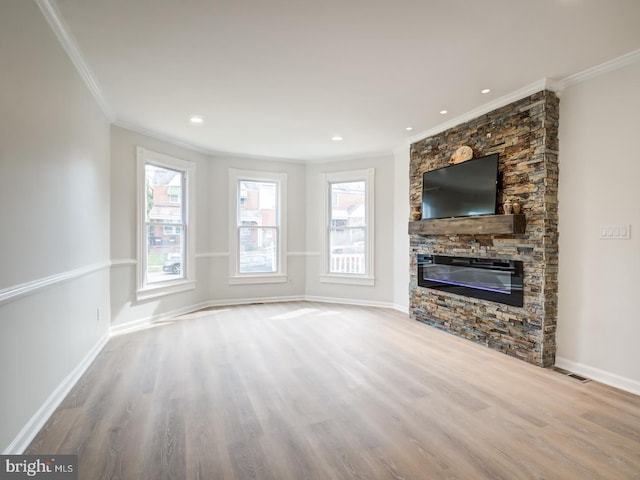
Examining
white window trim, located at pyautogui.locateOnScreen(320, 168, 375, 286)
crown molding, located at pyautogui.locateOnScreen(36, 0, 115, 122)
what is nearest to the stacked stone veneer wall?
white window trim, located at pyautogui.locateOnScreen(320, 168, 375, 286)

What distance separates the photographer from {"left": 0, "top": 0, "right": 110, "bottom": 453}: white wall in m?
Result: 1.80

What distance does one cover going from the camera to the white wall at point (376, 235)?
19.2ft

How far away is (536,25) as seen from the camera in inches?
91.9

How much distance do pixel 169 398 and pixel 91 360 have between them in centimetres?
132

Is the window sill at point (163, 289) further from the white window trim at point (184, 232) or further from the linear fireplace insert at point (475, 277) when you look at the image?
the linear fireplace insert at point (475, 277)

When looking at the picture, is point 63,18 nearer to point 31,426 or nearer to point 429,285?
point 31,426

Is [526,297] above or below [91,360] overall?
above

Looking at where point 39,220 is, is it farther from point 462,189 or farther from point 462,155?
point 462,155

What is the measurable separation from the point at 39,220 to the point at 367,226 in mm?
4698

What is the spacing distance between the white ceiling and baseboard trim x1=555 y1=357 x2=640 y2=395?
104 inches

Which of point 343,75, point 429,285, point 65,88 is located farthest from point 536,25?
point 65,88

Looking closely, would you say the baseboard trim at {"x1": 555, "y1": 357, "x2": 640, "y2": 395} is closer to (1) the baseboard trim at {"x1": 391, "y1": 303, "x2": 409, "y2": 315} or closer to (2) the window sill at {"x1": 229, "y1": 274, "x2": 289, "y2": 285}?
(1) the baseboard trim at {"x1": 391, "y1": 303, "x2": 409, "y2": 315}

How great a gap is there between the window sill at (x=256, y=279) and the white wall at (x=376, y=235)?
1.78 ft

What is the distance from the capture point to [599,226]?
297 cm
